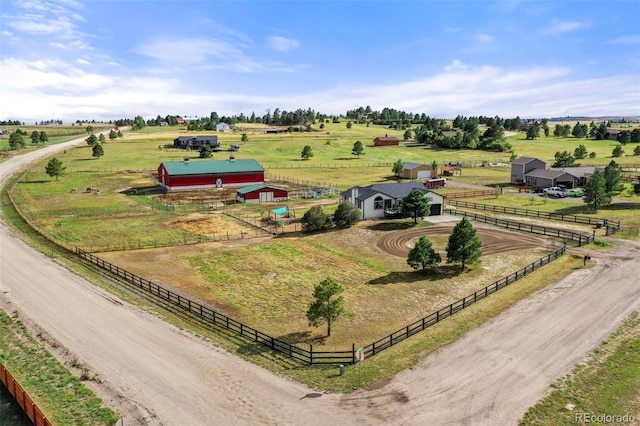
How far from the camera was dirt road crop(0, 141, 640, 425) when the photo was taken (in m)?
19.4

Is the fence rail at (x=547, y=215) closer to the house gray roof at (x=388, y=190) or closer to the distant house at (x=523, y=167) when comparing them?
the house gray roof at (x=388, y=190)

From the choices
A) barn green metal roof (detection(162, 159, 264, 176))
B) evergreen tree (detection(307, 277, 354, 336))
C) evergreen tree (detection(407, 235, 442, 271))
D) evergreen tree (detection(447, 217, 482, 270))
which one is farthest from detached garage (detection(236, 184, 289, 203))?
evergreen tree (detection(307, 277, 354, 336))

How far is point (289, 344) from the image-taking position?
81.8ft

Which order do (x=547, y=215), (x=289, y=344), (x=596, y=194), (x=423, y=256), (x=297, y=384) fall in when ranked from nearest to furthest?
(x=297, y=384) → (x=289, y=344) → (x=423, y=256) → (x=547, y=215) → (x=596, y=194)

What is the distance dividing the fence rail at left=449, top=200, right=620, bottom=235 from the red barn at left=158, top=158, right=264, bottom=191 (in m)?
37.9

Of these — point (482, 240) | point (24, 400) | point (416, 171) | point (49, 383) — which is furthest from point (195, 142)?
point (24, 400)

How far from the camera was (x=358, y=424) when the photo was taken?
18.6 meters

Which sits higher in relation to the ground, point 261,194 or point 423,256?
point 261,194

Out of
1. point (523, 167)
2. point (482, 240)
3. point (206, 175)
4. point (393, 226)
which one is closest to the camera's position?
point (482, 240)

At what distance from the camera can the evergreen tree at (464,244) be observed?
125 ft

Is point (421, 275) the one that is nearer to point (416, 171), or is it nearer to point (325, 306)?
point (325, 306)

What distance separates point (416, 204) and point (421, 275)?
18991 millimetres

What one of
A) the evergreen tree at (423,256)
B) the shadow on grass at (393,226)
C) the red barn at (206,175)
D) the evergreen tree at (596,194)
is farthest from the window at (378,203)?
the red barn at (206,175)

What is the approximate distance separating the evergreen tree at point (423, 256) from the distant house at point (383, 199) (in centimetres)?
2031
